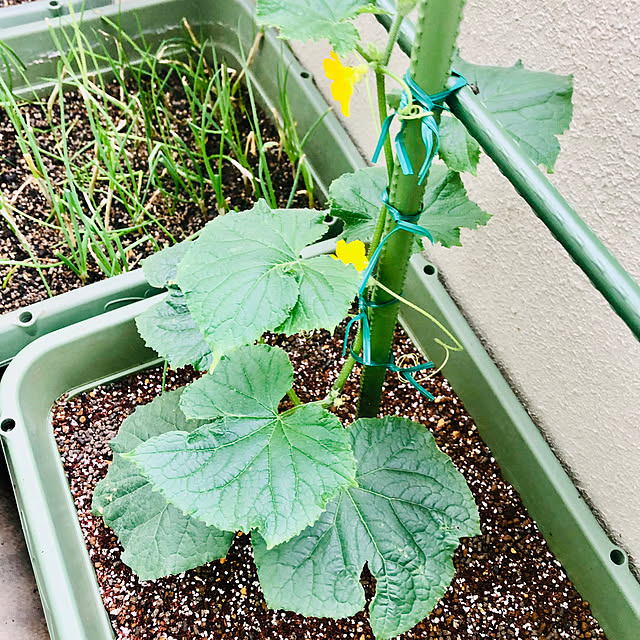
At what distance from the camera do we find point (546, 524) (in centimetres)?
100

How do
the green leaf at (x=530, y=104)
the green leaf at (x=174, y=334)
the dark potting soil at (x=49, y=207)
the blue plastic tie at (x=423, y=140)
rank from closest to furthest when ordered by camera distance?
the blue plastic tie at (x=423, y=140), the green leaf at (x=530, y=104), the green leaf at (x=174, y=334), the dark potting soil at (x=49, y=207)

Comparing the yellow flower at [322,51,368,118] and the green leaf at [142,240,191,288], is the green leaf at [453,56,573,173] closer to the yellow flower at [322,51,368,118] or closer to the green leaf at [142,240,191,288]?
the yellow flower at [322,51,368,118]

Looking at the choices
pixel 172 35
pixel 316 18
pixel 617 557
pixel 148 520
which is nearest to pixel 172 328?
pixel 148 520

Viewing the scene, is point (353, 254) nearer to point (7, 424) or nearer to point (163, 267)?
point (163, 267)

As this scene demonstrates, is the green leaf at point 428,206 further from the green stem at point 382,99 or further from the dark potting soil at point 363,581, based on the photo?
the dark potting soil at point 363,581

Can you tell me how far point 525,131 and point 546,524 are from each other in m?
0.60

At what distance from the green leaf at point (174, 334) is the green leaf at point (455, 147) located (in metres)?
0.41

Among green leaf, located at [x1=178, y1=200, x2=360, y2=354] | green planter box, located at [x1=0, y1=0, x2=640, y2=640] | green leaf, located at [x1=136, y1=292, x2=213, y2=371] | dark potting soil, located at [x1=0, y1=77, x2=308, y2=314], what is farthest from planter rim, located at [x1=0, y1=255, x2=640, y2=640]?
green leaf, located at [x1=178, y1=200, x2=360, y2=354]

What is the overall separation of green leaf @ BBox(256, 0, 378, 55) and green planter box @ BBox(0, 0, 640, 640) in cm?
59

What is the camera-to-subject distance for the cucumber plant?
24.7 inches

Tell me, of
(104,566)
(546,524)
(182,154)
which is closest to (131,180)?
(182,154)

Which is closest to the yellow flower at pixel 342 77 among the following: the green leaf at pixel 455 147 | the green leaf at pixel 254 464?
the green leaf at pixel 455 147

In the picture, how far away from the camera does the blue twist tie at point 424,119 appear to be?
0.57 meters

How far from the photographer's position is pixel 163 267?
1.00m
